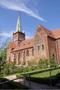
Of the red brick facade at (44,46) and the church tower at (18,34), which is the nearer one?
the red brick facade at (44,46)

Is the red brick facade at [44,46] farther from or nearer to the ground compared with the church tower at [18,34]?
nearer to the ground

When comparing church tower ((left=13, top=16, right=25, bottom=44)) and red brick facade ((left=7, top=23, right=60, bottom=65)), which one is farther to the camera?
church tower ((left=13, top=16, right=25, bottom=44))

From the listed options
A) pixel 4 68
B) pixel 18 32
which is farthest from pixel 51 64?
pixel 18 32

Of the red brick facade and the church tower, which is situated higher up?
the church tower

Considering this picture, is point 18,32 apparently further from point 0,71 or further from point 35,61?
point 0,71

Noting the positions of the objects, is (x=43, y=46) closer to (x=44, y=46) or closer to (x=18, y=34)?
(x=44, y=46)

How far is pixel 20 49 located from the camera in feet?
201

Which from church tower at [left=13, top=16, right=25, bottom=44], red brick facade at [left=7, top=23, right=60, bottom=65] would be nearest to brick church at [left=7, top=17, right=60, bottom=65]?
red brick facade at [left=7, top=23, right=60, bottom=65]

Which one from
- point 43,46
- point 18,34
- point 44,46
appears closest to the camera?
point 44,46

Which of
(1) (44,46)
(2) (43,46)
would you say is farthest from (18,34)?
(1) (44,46)

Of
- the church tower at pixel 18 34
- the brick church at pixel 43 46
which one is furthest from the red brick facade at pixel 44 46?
the church tower at pixel 18 34

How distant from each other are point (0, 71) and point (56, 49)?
80.7 ft

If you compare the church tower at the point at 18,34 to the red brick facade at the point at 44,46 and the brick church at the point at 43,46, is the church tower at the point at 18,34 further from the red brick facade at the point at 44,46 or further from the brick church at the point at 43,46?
the red brick facade at the point at 44,46

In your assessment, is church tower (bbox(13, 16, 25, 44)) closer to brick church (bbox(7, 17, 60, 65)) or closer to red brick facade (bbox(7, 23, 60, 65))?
brick church (bbox(7, 17, 60, 65))
